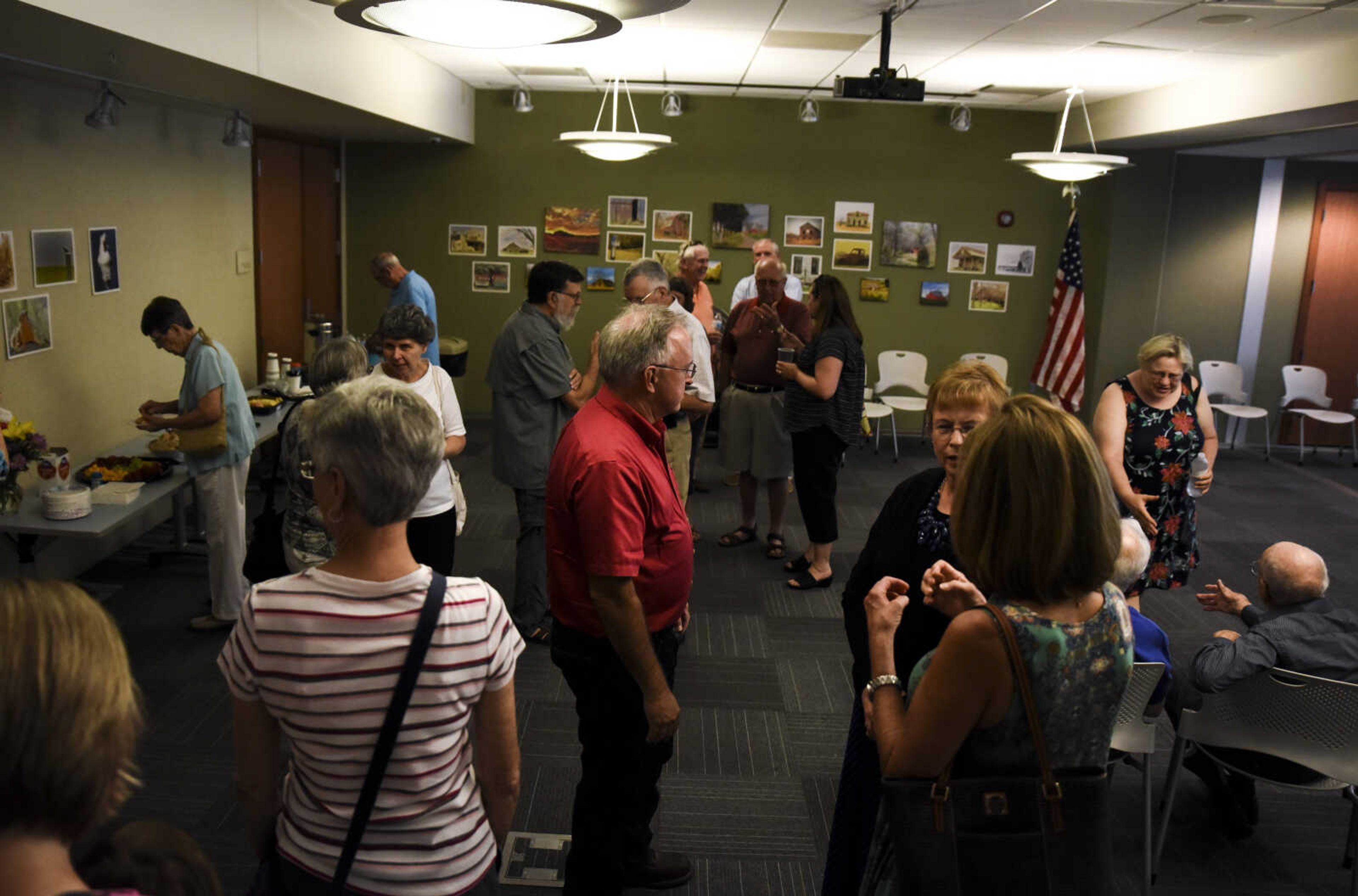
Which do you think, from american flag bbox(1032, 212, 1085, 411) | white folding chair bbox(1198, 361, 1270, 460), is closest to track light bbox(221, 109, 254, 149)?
american flag bbox(1032, 212, 1085, 411)

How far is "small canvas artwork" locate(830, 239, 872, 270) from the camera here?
980 cm

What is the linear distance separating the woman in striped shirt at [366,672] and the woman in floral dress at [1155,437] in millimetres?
3339

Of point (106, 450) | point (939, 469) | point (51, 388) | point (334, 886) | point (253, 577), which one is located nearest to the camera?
point (334, 886)

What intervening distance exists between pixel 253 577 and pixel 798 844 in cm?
208

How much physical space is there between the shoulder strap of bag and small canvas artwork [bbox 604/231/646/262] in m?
8.47

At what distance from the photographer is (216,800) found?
11.5 ft

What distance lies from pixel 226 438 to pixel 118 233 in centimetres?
192

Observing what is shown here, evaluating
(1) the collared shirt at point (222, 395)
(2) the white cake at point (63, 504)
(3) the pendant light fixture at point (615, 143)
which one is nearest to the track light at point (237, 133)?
(3) the pendant light fixture at point (615, 143)

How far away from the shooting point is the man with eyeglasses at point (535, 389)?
4445mm

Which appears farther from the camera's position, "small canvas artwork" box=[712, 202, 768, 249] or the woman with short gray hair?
"small canvas artwork" box=[712, 202, 768, 249]

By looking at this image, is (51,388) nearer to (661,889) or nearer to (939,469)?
(661,889)

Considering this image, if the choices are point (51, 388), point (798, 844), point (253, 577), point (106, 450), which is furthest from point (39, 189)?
point (798, 844)

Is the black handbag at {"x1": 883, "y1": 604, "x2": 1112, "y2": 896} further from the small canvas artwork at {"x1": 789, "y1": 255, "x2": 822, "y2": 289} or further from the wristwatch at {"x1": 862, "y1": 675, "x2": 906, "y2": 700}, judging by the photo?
the small canvas artwork at {"x1": 789, "y1": 255, "x2": 822, "y2": 289}

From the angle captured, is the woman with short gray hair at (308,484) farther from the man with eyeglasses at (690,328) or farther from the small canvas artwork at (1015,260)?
the small canvas artwork at (1015,260)
